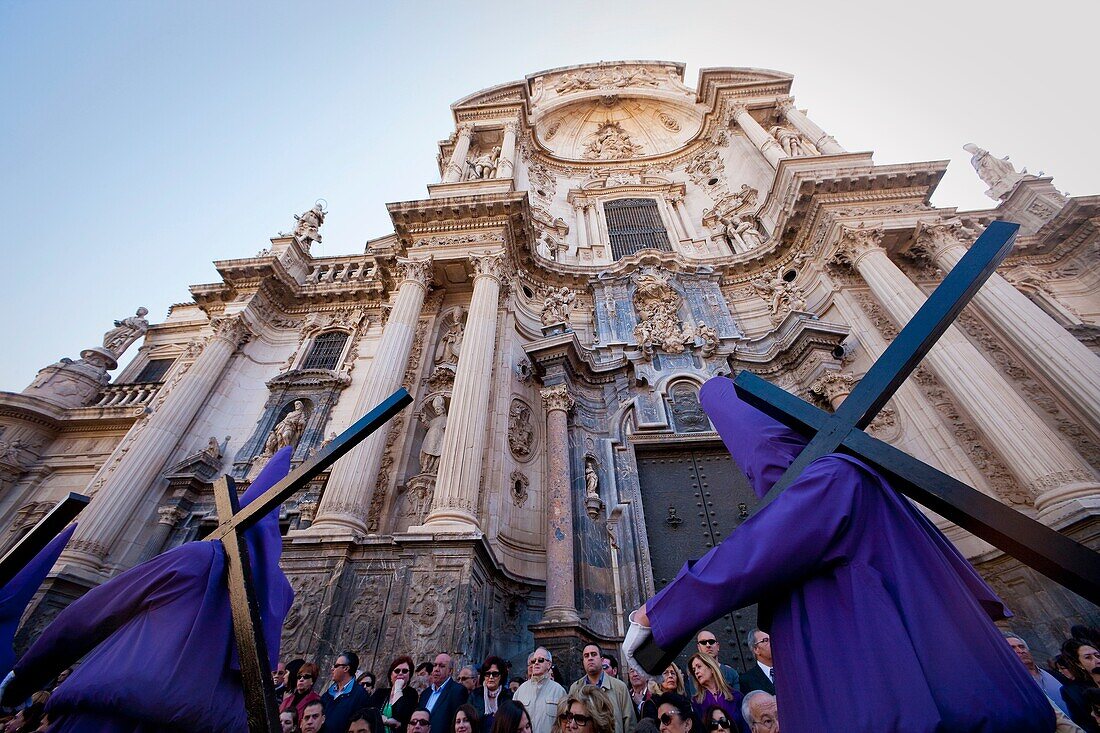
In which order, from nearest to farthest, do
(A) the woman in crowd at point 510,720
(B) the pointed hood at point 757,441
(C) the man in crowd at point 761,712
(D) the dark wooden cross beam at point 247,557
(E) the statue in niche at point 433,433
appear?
(D) the dark wooden cross beam at point 247,557 → (B) the pointed hood at point 757,441 → (C) the man in crowd at point 761,712 → (A) the woman in crowd at point 510,720 → (E) the statue in niche at point 433,433

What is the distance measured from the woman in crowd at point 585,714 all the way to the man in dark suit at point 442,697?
Result: 4.40ft

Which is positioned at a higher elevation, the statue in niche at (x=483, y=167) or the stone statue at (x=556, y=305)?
the statue in niche at (x=483, y=167)

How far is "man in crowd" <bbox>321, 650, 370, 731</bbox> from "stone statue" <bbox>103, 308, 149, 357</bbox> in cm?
1749

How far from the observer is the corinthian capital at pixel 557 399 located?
10.5 metres

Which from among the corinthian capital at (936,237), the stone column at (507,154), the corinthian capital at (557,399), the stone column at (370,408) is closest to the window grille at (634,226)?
the stone column at (507,154)

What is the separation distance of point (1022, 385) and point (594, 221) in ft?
42.1

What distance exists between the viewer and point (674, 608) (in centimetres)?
159

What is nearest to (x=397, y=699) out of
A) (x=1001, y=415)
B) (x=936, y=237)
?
(x=1001, y=415)

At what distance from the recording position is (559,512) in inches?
348

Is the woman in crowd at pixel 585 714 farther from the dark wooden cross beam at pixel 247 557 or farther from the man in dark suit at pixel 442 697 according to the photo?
the dark wooden cross beam at pixel 247 557

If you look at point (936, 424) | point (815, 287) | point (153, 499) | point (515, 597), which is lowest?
point (515, 597)

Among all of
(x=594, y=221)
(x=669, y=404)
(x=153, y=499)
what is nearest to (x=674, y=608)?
(x=669, y=404)

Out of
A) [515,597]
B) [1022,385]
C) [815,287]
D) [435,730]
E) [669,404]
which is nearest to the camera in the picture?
[435,730]

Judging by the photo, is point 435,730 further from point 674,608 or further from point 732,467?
point 732,467
